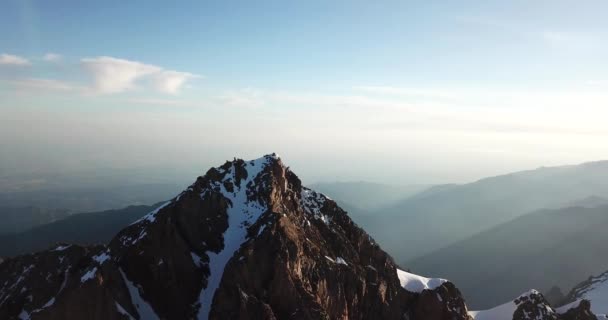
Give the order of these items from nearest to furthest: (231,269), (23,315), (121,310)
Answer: (121,310)
(23,315)
(231,269)

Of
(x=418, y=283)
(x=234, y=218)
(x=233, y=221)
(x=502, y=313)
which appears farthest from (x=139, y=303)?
(x=502, y=313)

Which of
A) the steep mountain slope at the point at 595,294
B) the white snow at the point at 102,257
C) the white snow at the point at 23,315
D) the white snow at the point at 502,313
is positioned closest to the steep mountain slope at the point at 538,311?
the white snow at the point at 502,313

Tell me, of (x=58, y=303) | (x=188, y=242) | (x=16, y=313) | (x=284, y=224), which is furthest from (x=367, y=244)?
(x=16, y=313)

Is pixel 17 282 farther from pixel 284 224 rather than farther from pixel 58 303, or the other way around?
pixel 284 224

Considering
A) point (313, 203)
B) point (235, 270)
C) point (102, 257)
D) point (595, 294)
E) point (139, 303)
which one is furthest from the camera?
point (595, 294)

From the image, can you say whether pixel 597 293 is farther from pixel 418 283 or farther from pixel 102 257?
pixel 102 257
